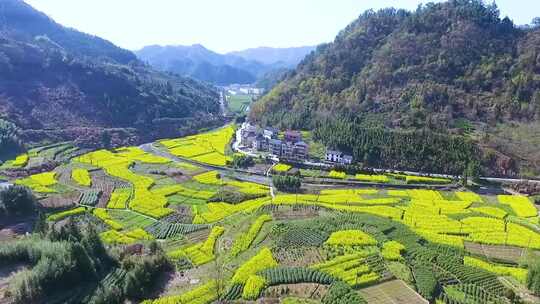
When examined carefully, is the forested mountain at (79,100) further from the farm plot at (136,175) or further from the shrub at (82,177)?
the shrub at (82,177)

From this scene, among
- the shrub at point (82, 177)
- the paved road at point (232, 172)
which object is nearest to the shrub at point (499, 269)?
the paved road at point (232, 172)

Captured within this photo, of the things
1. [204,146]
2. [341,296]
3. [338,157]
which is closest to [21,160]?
[204,146]

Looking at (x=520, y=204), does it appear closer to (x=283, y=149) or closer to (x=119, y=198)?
(x=283, y=149)

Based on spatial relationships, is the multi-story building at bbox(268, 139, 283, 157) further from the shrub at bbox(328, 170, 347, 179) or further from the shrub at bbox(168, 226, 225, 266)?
the shrub at bbox(168, 226, 225, 266)

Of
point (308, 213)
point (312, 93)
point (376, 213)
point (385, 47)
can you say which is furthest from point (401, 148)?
point (385, 47)

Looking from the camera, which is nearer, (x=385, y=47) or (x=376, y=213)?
(x=376, y=213)

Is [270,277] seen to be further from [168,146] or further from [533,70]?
[533,70]

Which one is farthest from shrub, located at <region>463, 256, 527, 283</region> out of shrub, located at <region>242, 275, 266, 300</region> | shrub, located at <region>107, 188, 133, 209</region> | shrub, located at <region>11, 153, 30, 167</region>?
shrub, located at <region>11, 153, 30, 167</region>
